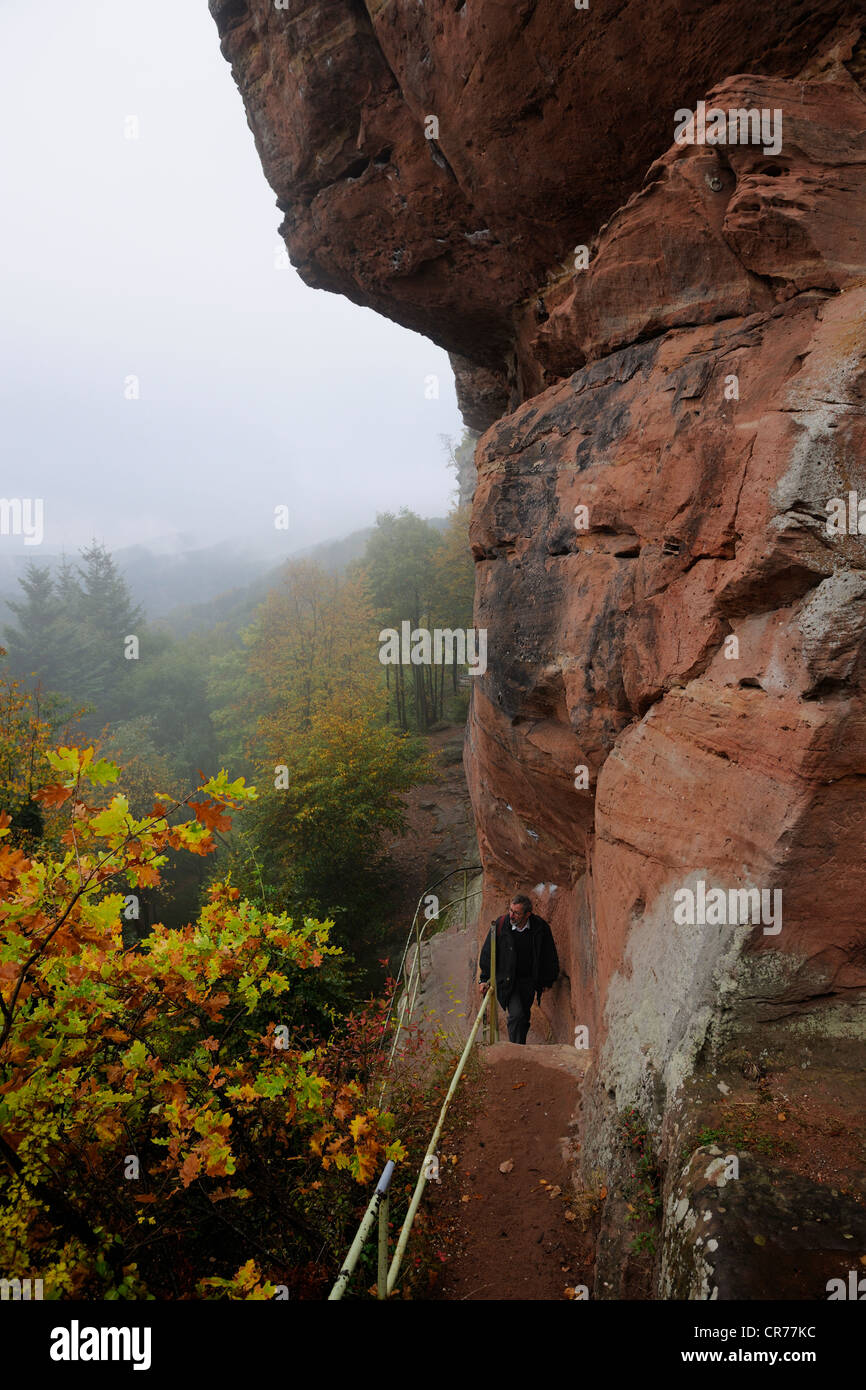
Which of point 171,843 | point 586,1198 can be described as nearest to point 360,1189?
point 586,1198

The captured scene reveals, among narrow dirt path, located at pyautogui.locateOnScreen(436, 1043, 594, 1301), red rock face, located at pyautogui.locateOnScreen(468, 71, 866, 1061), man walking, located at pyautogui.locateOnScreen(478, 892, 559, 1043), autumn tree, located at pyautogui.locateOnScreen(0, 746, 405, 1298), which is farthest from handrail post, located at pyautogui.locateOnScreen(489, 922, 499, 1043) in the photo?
autumn tree, located at pyautogui.locateOnScreen(0, 746, 405, 1298)

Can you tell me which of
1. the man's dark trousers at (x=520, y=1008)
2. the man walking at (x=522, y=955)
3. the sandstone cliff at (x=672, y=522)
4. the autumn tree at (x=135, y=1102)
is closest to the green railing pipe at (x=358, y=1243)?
the autumn tree at (x=135, y=1102)

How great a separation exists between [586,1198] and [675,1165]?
5.78ft

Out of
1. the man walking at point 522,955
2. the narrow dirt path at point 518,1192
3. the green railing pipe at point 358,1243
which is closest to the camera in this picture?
the green railing pipe at point 358,1243

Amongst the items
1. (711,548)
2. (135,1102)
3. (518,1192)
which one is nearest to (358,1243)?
(135,1102)

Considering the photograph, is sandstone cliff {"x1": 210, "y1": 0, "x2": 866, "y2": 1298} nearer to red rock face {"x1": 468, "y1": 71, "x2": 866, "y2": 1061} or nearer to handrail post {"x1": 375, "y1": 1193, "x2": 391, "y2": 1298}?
red rock face {"x1": 468, "y1": 71, "x2": 866, "y2": 1061}

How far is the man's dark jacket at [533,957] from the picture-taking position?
7918 millimetres

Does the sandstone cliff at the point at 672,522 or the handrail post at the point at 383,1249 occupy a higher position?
the sandstone cliff at the point at 672,522

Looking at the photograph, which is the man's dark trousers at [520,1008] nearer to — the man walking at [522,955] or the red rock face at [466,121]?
the man walking at [522,955]

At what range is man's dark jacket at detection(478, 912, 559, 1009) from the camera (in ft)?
26.0

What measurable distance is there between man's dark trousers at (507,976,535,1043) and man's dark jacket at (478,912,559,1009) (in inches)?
2.8

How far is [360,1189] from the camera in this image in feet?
18.7

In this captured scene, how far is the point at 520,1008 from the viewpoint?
323 inches
